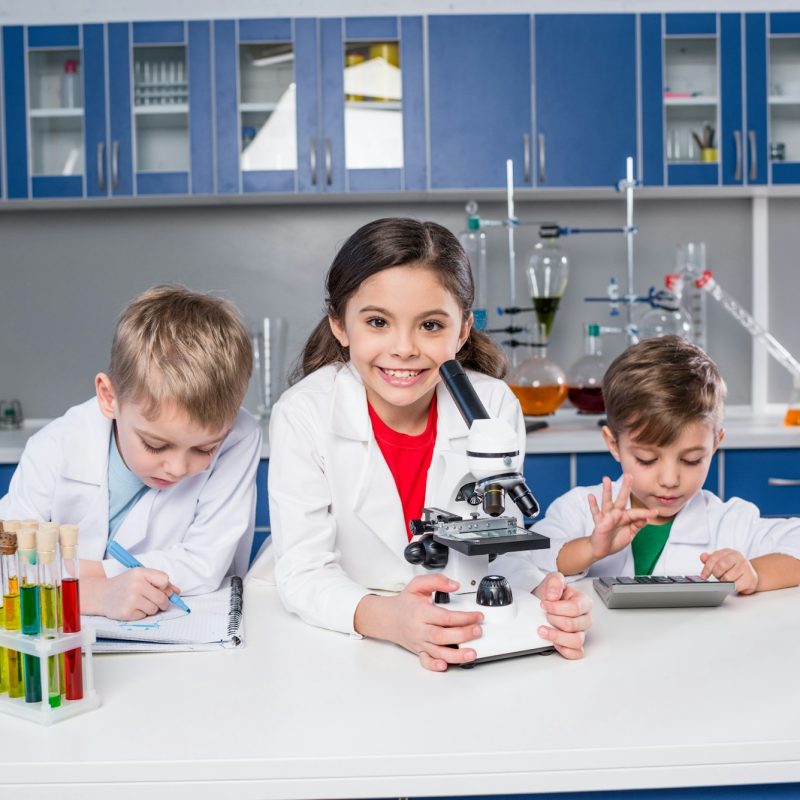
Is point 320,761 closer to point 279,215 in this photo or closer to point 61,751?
point 61,751

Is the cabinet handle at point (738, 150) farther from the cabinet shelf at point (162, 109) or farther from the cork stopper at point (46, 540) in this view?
the cork stopper at point (46, 540)

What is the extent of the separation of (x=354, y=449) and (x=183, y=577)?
301mm

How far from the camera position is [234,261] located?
3.49m

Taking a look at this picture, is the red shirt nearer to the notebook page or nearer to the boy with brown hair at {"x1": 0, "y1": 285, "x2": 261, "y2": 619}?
the boy with brown hair at {"x1": 0, "y1": 285, "x2": 261, "y2": 619}

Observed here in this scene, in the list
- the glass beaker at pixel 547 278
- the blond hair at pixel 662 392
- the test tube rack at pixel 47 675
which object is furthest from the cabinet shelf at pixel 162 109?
the test tube rack at pixel 47 675

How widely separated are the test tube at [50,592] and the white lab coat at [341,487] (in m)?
0.39

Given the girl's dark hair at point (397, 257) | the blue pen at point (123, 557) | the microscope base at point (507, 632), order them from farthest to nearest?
the girl's dark hair at point (397, 257)
the blue pen at point (123, 557)
the microscope base at point (507, 632)

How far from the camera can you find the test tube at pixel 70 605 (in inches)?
36.3

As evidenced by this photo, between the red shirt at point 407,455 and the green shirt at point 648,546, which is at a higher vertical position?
the red shirt at point 407,455

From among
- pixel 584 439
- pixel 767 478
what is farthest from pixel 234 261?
pixel 767 478

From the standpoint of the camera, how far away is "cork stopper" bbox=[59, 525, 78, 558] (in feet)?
3.01

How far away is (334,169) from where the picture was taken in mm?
3123

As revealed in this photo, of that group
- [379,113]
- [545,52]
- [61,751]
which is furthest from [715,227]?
[61,751]

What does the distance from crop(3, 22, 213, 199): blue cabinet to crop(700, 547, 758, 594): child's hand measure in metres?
2.24
